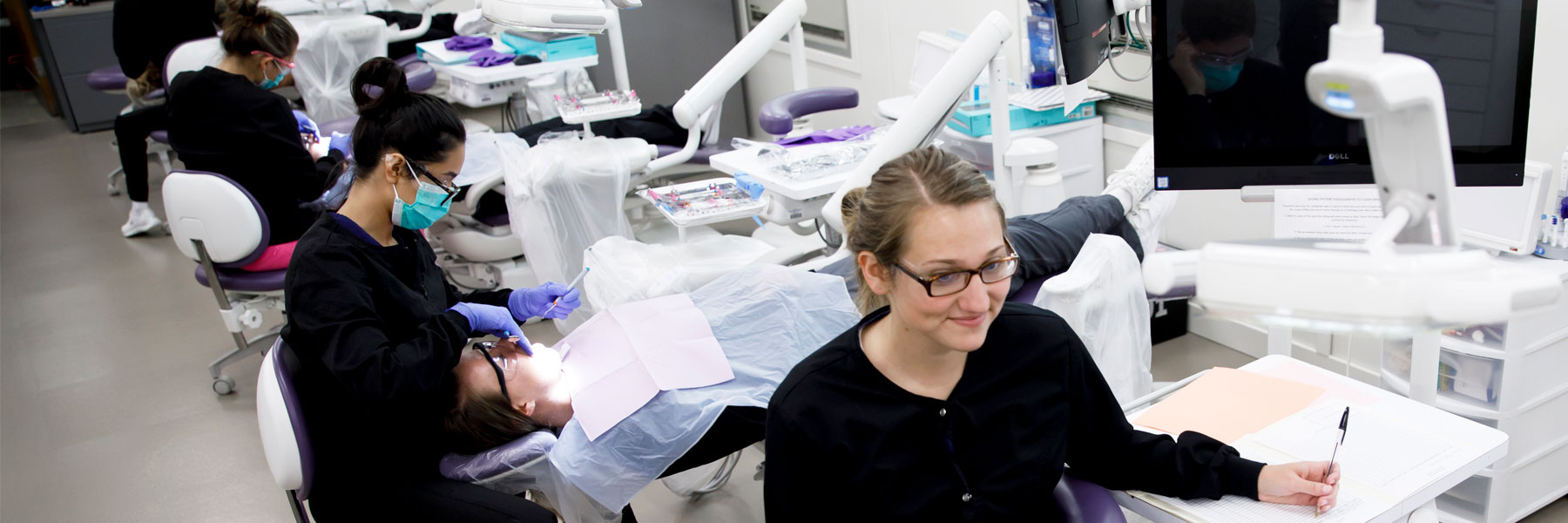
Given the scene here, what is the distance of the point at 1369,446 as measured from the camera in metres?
1.52

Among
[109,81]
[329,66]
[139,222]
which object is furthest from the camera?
[109,81]

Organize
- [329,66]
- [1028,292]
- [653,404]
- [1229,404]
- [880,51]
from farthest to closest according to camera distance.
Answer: [329,66] < [880,51] < [1028,292] < [653,404] < [1229,404]

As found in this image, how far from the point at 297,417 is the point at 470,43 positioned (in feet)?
11.5

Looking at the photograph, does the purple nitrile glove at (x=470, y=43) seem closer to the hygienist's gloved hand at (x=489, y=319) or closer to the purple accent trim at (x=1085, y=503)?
the hygienist's gloved hand at (x=489, y=319)

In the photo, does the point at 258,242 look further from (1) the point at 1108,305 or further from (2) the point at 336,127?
(1) the point at 1108,305

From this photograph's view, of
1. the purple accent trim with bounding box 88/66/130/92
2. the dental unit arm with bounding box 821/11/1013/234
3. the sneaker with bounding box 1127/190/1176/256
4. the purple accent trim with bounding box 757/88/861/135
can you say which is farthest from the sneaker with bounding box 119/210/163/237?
the sneaker with bounding box 1127/190/1176/256

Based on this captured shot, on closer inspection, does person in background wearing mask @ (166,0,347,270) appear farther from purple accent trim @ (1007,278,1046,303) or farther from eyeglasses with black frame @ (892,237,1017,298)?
eyeglasses with black frame @ (892,237,1017,298)

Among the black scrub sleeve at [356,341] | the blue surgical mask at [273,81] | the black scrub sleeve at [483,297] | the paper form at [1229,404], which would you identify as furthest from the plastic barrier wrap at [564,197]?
the paper form at [1229,404]

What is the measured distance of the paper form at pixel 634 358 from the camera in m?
2.02

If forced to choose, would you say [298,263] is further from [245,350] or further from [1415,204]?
[245,350]

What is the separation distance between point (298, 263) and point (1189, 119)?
155 cm

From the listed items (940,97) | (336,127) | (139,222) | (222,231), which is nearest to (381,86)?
(940,97)

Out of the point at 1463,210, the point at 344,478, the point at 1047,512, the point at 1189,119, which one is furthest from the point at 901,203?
the point at 1463,210

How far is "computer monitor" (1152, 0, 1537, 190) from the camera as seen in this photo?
1608 mm
